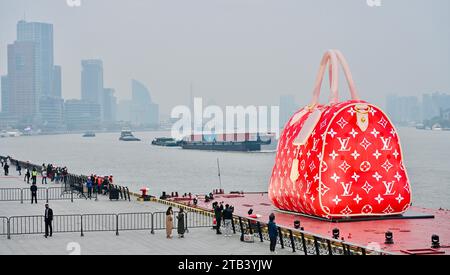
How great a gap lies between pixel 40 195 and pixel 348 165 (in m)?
18.4

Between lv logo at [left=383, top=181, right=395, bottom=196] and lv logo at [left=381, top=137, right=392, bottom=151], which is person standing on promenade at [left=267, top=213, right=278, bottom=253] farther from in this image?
lv logo at [left=381, top=137, right=392, bottom=151]

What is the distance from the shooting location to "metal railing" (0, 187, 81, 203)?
40.0 m

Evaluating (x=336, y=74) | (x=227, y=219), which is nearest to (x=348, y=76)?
(x=336, y=74)

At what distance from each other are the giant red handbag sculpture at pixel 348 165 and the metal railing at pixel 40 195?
13.2 metres

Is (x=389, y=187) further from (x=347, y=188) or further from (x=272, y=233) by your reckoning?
(x=272, y=233)

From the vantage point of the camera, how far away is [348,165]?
30844mm

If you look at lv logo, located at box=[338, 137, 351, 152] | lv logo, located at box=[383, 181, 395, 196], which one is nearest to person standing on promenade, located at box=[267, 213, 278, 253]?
lv logo, located at box=[338, 137, 351, 152]

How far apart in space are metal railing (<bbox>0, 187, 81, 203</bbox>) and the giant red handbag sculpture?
13.2m

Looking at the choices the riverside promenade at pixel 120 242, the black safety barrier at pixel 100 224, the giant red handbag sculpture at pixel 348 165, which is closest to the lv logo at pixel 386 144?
the giant red handbag sculpture at pixel 348 165

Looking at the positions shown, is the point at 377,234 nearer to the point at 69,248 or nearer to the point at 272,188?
the point at 272,188

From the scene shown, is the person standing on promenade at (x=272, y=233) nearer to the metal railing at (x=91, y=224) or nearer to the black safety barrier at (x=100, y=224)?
the metal railing at (x=91, y=224)
